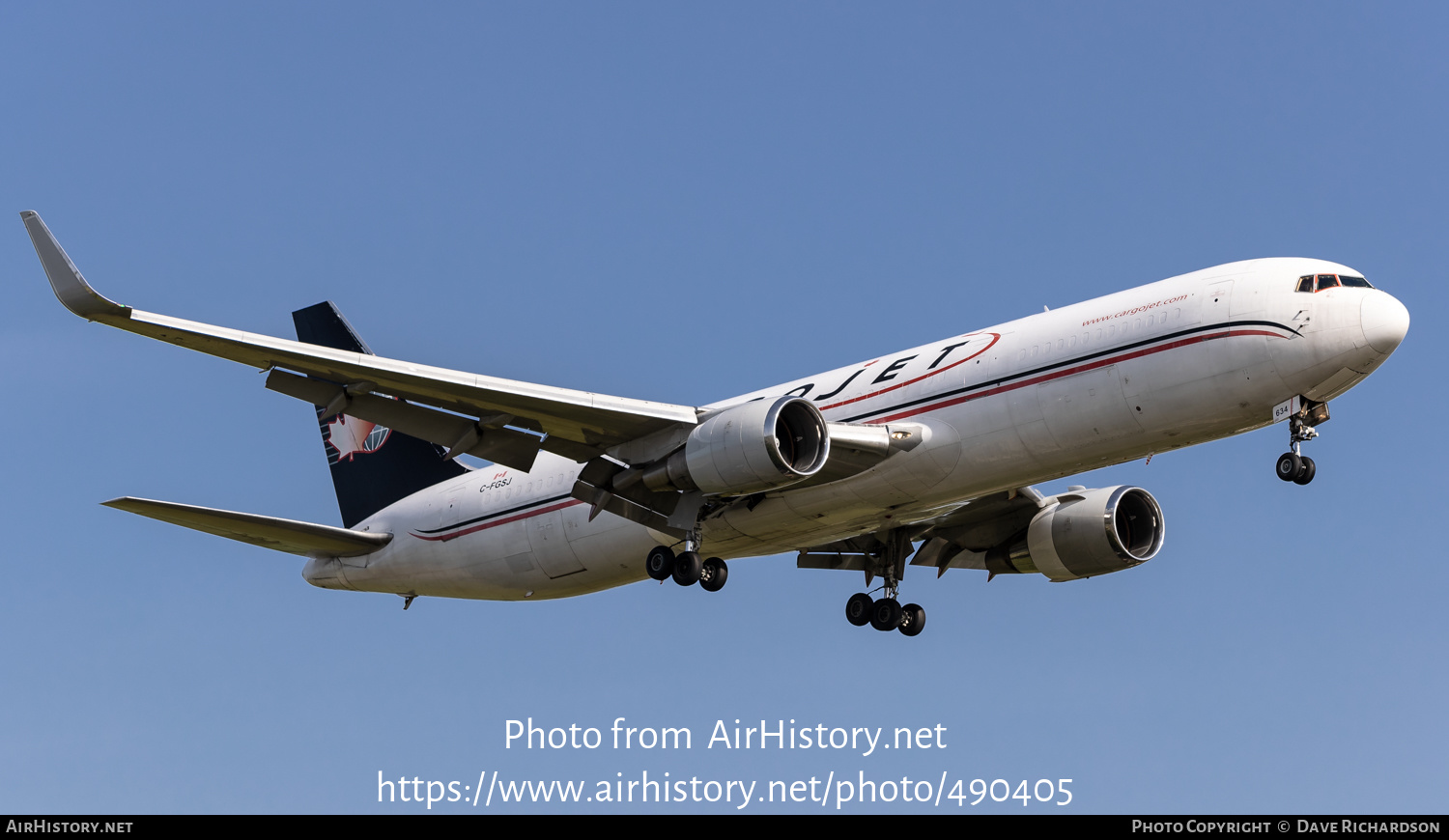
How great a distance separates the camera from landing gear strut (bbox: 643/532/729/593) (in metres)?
A: 29.5

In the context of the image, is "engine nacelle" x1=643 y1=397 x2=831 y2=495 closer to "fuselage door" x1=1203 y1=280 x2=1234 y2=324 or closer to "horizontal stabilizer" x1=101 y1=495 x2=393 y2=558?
"fuselage door" x1=1203 y1=280 x2=1234 y2=324

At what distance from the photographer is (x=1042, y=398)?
26.9 meters

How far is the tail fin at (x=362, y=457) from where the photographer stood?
3669 centimetres

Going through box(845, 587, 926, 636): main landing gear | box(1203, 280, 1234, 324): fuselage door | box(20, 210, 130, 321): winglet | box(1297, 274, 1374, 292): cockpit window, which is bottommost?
box(20, 210, 130, 321): winglet

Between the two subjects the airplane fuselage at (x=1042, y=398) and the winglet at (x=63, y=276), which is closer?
the winglet at (x=63, y=276)

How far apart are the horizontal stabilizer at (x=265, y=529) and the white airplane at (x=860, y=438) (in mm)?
64

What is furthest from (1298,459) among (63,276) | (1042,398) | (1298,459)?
(63,276)

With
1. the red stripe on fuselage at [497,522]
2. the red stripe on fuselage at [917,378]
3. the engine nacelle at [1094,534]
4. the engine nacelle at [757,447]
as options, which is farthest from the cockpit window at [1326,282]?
the red stripe on fuselage at [497,522]

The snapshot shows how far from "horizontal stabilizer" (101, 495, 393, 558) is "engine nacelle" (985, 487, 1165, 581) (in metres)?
14.9

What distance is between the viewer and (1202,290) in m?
26.2

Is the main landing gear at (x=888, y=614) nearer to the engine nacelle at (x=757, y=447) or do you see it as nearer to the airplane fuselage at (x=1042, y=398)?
the airplane fuselage at (x=1042, y=398)

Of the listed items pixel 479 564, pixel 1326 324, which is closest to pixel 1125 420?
pixel 1326 324

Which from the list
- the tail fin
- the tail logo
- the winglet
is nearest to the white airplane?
the winglet

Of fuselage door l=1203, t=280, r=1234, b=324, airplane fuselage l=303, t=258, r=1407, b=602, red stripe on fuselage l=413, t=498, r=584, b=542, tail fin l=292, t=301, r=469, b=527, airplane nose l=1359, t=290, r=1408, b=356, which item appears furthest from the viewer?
tail fin l=292, t=301, r=469, b=527
